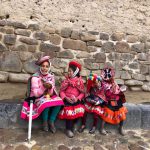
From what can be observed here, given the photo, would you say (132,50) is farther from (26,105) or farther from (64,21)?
(26,105)

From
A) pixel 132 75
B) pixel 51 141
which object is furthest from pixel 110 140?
pixel 132 75

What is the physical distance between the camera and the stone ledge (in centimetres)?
349

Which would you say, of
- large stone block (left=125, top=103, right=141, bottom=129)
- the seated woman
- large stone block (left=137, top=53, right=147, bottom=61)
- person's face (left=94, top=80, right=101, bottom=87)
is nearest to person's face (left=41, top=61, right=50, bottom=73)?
the seated woman

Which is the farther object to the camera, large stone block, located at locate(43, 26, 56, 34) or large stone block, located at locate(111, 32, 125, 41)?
large stone block, located at locate(111, 32, 125, 41)

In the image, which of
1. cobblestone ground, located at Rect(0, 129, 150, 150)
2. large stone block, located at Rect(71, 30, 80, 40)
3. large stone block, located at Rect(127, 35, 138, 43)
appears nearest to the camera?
cobblestone ground, located at Rect(0, 129, 150, 150)

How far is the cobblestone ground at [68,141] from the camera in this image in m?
3.09

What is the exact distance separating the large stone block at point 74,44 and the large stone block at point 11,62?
82 cm

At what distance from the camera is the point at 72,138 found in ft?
11.1

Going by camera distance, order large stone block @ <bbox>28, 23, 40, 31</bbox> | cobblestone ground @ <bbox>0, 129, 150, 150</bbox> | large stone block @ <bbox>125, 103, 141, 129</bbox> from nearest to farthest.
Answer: cobblestone ground @ <bbox>0, 129, 150, 150</bbox>
large stone block @ <bbox>125, 103, 141, 129</bbox>
large stone block @ <bbox>28, 23, 40, 31</bbox>

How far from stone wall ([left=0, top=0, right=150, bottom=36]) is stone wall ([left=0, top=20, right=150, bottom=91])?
0.12 m

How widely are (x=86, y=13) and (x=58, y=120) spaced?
1.93 metres

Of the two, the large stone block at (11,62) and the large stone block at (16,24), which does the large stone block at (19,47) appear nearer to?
the large stone block at (11,62)

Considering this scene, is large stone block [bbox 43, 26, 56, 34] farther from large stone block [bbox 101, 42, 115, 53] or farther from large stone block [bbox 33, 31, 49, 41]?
large stone block [bbox 101, 42, 115, 53]

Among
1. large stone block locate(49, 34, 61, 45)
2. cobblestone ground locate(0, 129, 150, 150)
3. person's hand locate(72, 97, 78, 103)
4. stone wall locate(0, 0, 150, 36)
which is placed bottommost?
cobblestone ground locate(0, 129, 150, 150)
